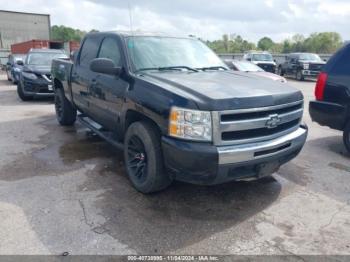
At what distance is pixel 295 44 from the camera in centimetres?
7619

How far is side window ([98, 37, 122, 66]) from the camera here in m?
Answer: 4.41

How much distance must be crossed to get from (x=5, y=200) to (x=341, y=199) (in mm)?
3910

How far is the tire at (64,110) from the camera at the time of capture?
693 centimetres

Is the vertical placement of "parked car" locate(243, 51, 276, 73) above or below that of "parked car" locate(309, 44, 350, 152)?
above

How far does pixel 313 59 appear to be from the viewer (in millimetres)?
20609

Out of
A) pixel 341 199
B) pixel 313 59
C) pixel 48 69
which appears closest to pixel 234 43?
pixel 313 59

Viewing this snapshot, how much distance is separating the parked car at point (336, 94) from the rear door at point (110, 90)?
341 cm

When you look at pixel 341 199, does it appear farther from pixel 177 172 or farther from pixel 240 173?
pixel 177 172

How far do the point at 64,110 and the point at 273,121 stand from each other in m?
4.94

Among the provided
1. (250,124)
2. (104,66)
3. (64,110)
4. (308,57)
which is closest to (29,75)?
(64,110)

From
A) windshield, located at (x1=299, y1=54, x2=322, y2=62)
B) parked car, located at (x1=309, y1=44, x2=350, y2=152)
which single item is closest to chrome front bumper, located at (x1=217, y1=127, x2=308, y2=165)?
parked car, located at (x1=309, y1=44, x2=350, y2=152)

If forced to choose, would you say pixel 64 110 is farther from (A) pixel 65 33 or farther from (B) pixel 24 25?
(A) pixel 65 33

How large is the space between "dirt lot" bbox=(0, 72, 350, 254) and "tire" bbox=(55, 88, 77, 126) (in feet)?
6.06

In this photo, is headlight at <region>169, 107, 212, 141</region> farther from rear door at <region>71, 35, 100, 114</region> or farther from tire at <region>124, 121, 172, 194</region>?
rear door at <region>71, 35, 100, 114</region>
